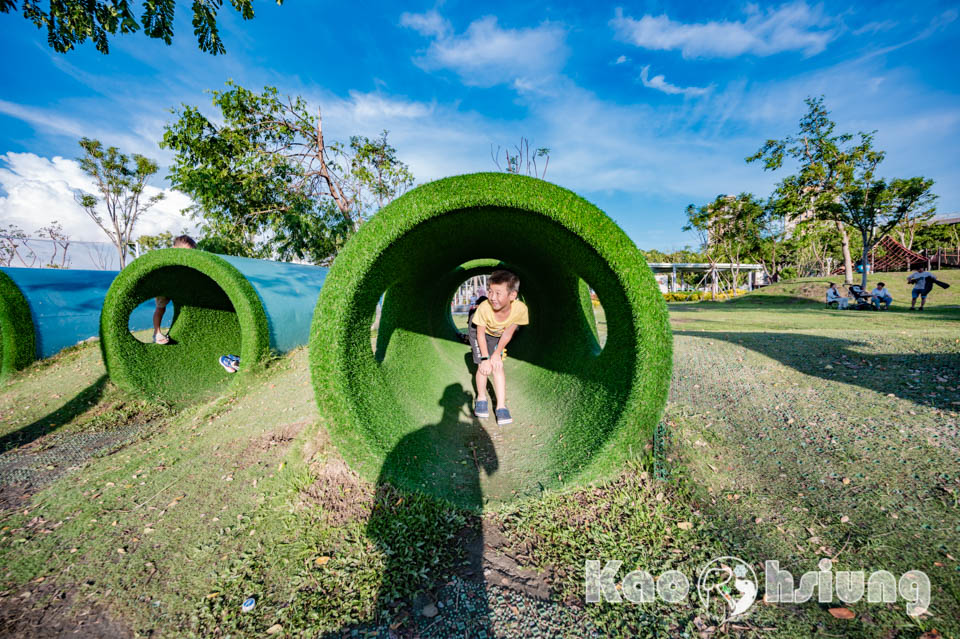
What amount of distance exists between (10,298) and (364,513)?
829cm

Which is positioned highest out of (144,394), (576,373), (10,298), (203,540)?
(10,298)

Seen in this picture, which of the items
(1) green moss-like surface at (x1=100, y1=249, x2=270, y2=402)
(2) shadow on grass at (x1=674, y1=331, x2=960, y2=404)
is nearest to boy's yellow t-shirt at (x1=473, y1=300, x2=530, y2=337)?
(1) green moss-like surface at (x1=100, y1=249, x2=270, y2=402)

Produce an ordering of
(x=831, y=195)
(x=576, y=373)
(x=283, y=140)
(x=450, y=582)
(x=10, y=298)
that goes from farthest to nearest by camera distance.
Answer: (x=831, y=195) → (x=283, y=140) → (x=10, y=298) → (x=576, y=373) → (x=450, y=582)

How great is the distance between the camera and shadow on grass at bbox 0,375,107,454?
4.43 meters

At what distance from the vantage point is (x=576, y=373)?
3.85 meters

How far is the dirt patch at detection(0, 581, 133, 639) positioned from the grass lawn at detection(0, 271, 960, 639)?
0.5 inches

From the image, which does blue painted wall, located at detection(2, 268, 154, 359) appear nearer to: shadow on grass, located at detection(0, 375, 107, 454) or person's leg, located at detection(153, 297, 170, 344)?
shadow on grass, located at detection(0, 375, 107, 454)

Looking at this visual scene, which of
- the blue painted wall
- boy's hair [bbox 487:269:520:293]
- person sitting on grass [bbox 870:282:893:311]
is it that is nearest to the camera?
boy's hair [bbox 487:269:520:293]

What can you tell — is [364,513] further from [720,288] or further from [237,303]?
[720,288]

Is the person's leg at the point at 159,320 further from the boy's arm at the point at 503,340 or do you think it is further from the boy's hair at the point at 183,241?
the boy's arm at the point at 503,340

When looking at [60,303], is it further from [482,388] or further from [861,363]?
[861,363]

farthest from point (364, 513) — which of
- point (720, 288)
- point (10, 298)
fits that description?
point (720, 288)

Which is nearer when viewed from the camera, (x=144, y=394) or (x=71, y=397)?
(x=144, y=394)

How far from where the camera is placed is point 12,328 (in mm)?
6273
